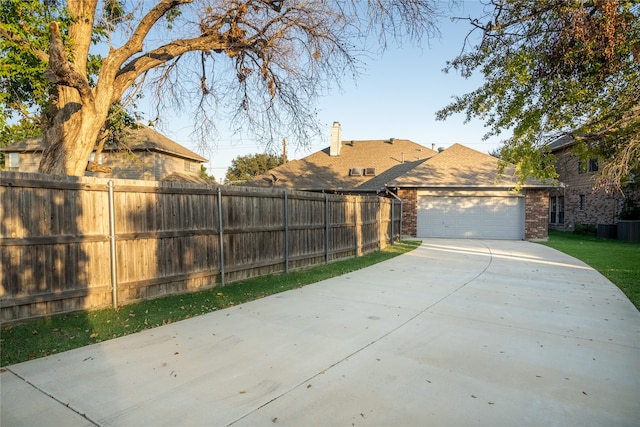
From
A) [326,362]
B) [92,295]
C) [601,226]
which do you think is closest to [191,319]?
[92,295]

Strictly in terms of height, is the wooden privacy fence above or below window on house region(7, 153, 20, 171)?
below

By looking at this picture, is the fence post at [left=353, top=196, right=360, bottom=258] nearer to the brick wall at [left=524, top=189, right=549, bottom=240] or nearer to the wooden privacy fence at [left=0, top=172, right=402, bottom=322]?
the wooden privacy fence at [left=0, top=172, right=402, bottom=322]

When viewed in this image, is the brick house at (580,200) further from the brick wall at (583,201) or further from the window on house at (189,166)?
the window on house at (189,166)

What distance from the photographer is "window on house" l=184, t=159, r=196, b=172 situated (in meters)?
26.1

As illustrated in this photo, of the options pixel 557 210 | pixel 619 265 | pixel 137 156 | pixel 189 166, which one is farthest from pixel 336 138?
pixel 619 265

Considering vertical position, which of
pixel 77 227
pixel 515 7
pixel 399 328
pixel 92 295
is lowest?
pixel 399 328

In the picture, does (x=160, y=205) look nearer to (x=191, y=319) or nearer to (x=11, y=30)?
(x=191, y=319)

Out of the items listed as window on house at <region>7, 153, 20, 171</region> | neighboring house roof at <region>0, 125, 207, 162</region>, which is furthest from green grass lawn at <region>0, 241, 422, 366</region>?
window on house at <region>7, 153, 20, 171</region>

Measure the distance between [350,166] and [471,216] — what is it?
8.13 metres

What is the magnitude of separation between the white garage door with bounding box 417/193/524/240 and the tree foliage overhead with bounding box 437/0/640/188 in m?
10.3

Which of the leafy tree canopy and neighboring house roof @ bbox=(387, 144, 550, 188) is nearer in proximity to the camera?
neighboring house roof @ bbox=(387, 144, 550, 188)

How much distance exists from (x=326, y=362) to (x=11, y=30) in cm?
854

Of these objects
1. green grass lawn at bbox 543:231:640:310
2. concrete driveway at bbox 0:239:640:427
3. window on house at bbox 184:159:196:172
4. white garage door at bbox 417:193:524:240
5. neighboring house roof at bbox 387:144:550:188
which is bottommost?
green grass lawn at bbox 543:231:640:310

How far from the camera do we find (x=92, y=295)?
210 inches
